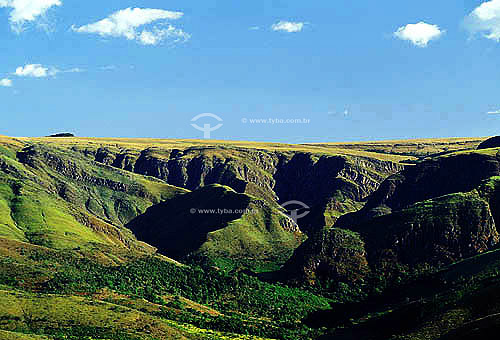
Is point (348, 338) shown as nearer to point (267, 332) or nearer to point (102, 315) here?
point (267, 332)

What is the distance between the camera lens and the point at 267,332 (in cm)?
19838

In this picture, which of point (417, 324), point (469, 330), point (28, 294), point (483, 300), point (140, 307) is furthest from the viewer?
point (140, 307)

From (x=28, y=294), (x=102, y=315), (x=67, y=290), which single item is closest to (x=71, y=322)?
(x=102, y=315)

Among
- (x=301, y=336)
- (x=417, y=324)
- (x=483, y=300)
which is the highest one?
(x=483, y=300)

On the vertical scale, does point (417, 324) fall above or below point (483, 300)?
below

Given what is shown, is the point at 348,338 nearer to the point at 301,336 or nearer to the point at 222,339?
the point at 301,336

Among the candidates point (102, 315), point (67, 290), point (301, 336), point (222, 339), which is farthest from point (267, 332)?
point (67, 290)

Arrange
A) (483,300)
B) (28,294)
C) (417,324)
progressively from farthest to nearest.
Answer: (28,294), (417,324), (483,300)

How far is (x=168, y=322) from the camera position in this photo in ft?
597

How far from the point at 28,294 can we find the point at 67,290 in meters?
20.5

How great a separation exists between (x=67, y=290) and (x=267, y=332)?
244 feet

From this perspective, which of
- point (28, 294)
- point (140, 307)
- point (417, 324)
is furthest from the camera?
point (140, 307)

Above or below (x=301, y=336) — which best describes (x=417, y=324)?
above

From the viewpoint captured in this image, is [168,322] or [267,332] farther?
[267,332]
